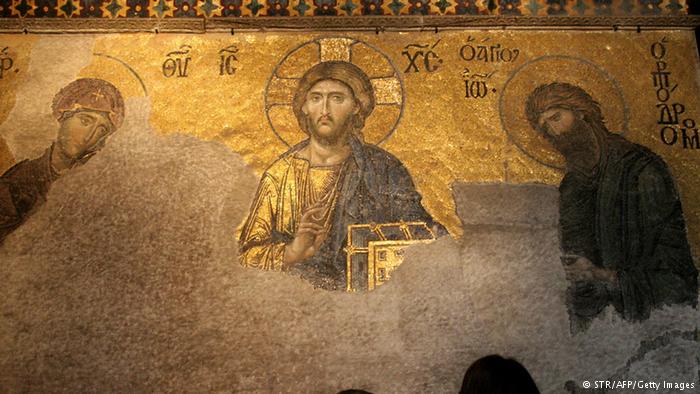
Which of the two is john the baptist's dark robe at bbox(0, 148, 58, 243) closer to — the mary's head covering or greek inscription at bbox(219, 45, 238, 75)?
the mary's head covering

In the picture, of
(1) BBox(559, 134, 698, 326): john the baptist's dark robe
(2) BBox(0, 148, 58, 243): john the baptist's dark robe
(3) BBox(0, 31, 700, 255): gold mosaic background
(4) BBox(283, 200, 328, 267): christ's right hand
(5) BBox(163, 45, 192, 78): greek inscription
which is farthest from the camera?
(5) BBox(163, 45, 192, 78): greek inscription

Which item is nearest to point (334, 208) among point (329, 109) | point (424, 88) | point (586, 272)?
point (329, 109)

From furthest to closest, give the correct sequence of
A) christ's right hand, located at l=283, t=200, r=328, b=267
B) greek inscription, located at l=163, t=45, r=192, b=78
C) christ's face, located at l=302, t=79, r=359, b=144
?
greek inscription, located at l=163, t=45, r=192, b=78, christ's face, located at l=302, t=79, r=359, b=144, christ's right hand, located at l=283, t=200, r=328, b=267

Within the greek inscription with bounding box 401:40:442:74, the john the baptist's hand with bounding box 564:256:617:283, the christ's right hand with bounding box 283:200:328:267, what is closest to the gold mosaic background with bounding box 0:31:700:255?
the greek inscription with bounding box 401:40:442:74

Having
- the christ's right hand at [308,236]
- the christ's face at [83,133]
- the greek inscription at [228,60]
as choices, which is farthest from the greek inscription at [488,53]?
the christ's face at [83,133]

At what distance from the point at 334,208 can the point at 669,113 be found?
101 inches

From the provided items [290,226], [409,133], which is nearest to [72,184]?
[290,226]

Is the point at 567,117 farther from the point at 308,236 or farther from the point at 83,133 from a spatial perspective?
the point at 83,133

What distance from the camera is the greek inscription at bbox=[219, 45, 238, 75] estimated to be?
5809 millimetres

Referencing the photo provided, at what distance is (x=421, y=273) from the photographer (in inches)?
207

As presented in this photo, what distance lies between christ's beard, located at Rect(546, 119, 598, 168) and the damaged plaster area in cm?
37

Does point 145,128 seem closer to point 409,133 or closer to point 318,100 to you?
point 318,100

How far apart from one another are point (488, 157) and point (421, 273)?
1.01 meters

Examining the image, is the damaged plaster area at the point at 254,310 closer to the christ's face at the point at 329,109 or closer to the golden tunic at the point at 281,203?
the golden tunic at the point at 281,203
